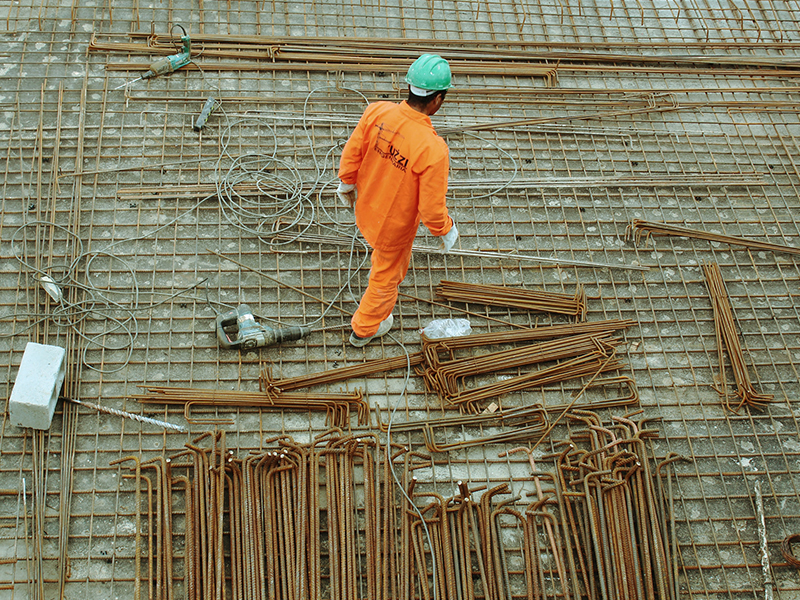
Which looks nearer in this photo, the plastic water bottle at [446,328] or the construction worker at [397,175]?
the construction worker at [397,175]

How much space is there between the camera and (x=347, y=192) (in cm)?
451

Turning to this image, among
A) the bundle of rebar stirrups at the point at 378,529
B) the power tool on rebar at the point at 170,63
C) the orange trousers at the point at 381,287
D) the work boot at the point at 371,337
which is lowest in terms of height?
the bundle of rebar stirrups at the point at 378,529

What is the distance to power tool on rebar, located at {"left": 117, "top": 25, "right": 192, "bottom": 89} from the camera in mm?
6023

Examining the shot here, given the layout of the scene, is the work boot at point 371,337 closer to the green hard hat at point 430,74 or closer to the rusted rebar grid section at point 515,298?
the rusted rebar grid section at point 515,298

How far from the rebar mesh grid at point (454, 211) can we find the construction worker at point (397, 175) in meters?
0.78

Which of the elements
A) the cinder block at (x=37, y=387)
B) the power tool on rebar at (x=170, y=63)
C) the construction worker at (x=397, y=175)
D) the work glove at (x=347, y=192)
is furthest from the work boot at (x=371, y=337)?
the power tool on rebar at (x=170, y=63)

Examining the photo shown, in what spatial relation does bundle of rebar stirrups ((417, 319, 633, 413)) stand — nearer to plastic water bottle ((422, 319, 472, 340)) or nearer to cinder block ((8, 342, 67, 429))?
plastic water bottle ((422, 319, 472, 340))

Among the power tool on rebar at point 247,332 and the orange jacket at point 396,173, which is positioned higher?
the orange jacket at point 396,173

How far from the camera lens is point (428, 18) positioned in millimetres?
7117

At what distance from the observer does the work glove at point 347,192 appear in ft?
14.6

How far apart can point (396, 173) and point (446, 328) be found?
139 cm

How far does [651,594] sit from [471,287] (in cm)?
238

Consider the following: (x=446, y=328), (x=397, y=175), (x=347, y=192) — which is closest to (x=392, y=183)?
(x=397, y=175)

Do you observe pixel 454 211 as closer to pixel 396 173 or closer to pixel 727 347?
pixel 396 173
